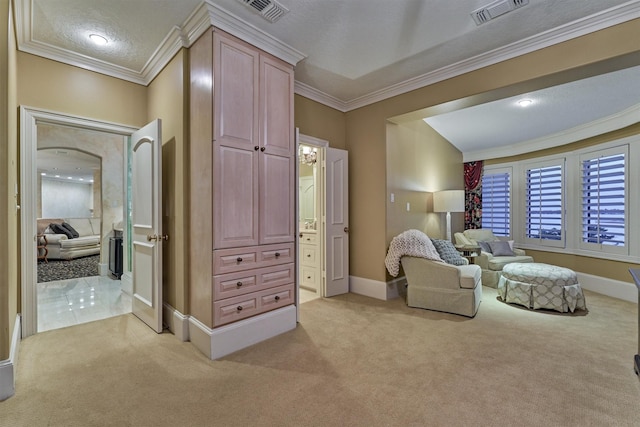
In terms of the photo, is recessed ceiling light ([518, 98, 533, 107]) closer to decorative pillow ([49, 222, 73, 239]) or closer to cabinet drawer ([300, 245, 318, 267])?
cabinet drawer ([300, 245, 318, 267])

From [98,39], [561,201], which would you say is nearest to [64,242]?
[98,39]

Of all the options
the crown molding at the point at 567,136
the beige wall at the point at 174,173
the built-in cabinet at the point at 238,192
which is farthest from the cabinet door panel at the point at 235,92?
the crown molding at the point at 567,136

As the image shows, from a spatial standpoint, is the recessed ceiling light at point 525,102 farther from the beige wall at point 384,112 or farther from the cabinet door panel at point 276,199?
the cabinet door panel at point 276,199

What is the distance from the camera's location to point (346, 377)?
79.2 inches

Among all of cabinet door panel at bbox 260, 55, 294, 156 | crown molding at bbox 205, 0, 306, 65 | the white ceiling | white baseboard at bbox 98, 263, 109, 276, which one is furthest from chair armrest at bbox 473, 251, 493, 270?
white baseboard at bbox 98, 263, 109, 276

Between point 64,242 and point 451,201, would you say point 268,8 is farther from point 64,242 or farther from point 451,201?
point 64,242

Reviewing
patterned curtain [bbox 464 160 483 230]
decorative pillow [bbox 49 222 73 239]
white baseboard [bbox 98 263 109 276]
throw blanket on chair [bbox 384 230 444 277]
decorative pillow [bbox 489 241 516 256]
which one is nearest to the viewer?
throw blanket on chair [bbox 384 230 444 277]

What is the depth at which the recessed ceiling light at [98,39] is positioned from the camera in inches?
101

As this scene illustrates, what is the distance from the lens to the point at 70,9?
88.4 inches

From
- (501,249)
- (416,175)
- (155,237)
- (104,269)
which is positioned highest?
(416,175)

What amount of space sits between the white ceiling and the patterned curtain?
2713 mm

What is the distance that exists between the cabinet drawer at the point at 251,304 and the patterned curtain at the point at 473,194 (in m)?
4.98

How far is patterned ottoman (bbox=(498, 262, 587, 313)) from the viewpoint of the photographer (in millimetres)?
3299

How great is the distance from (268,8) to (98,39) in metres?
1.64
